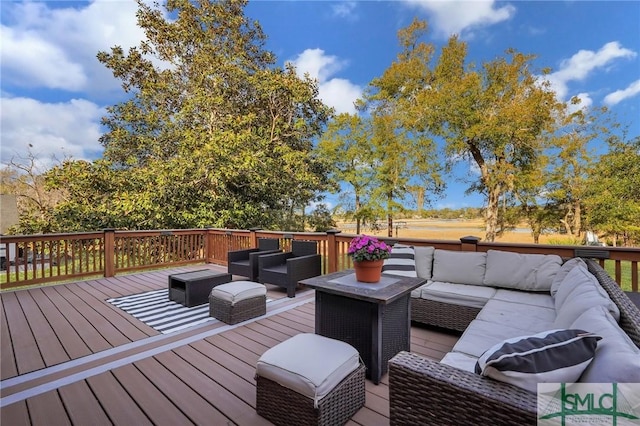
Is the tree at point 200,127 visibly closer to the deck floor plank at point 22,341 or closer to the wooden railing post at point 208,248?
the wooden railing post at point 208,248

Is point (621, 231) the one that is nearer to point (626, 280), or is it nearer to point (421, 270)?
point (626, 280)

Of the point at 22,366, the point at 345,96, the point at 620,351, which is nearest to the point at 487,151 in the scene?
the point at 345,96

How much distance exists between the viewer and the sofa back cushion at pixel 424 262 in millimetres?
3404

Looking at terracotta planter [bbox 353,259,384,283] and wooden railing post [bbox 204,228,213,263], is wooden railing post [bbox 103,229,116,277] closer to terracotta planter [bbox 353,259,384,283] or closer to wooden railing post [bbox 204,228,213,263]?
wooden railing post [bbox 204,228,213,263]

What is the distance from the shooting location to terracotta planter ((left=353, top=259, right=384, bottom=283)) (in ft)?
8.09

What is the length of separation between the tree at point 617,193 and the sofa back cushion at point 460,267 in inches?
465

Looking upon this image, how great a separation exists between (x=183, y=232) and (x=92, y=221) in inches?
166

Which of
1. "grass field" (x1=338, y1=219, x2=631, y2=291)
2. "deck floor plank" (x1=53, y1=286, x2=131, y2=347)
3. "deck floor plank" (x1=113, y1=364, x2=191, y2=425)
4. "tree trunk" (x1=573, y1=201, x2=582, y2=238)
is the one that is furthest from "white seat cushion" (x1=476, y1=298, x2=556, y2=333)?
"tree trunk" (x1=573, y1=201, x2=582, y2=238)

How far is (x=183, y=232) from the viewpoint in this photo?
6531 millimetres

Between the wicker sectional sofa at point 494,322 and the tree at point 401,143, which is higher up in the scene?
the tree at point 401,143

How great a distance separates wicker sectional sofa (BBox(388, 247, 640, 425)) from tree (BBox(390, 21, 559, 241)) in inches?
397

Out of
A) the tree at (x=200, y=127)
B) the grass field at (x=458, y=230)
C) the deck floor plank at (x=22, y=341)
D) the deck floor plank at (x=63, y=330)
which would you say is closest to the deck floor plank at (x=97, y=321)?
the deck floor plank at (x=63, y=330)

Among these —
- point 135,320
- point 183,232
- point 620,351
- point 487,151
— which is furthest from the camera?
point 487,151

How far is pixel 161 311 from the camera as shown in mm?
3635
